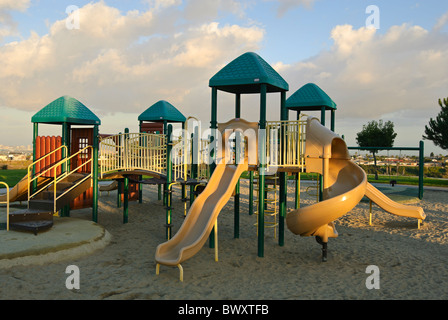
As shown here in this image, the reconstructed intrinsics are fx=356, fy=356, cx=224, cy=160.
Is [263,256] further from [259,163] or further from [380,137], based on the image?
[380,137]

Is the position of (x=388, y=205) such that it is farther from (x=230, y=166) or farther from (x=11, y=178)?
(x=11, y=178)

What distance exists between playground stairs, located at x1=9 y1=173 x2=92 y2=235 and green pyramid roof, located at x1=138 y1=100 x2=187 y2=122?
6869 millimetres

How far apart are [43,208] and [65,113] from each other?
3816 mm

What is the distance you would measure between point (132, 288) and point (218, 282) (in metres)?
1.59

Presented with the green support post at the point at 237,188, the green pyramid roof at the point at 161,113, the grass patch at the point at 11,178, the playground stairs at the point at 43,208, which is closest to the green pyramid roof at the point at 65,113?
the playground stairs at the point at 43,208

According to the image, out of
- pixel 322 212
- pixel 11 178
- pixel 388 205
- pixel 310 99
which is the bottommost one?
pixel 11 178

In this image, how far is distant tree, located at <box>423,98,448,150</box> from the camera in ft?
97.0

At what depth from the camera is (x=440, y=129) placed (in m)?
29.9

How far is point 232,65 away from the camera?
9289mm

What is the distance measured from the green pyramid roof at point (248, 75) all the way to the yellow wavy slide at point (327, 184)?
142 cm

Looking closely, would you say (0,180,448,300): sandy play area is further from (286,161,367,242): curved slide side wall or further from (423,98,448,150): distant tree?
(423,98,448,150): distant tree

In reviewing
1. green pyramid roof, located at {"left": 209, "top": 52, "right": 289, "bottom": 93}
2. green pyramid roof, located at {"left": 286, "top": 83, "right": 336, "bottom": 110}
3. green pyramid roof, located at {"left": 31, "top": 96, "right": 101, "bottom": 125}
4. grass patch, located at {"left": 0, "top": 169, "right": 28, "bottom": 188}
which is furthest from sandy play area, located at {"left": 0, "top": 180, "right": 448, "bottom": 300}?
→ grass patch, located at {"left": 0, "top": 169, "right": 28, "bottom": 188}

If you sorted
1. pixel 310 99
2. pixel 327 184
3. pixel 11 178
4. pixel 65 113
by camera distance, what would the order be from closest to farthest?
pixel 327 184
pixel 65 113
pixel 310 99
pixel 11 178

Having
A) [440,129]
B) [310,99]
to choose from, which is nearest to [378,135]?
[440,129]
